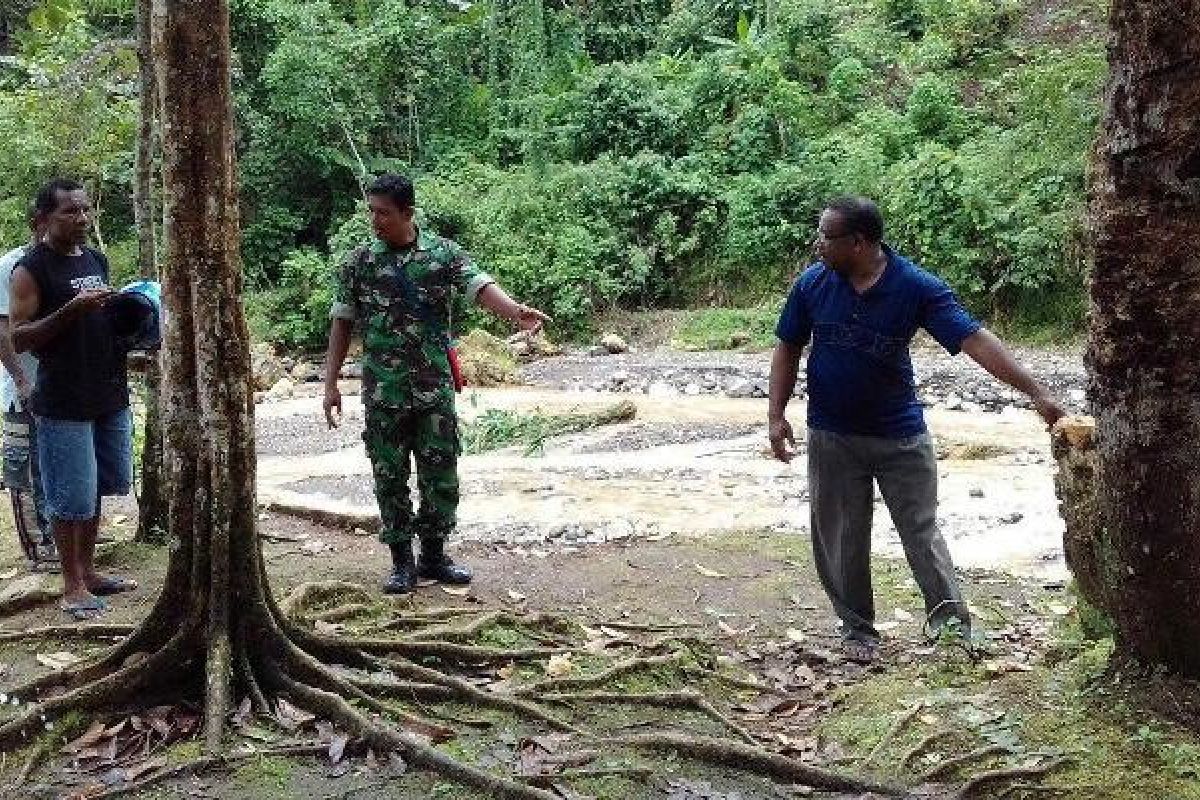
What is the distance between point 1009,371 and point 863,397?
0.65 meters

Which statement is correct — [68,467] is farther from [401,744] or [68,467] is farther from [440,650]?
[401,744]

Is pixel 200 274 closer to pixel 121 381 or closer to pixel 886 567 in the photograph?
pixel 121 381

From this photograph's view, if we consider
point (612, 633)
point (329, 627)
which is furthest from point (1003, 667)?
point (329, 627)

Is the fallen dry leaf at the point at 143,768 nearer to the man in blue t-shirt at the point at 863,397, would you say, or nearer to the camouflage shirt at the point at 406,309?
the camouflage shirt at the point at 406,309

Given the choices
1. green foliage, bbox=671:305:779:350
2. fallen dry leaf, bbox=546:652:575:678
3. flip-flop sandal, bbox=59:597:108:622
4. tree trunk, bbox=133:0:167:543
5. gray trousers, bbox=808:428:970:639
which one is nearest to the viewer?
fallen dry leaf, bbox=546:652:575:678

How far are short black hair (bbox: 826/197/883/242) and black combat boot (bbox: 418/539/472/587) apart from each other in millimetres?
2613

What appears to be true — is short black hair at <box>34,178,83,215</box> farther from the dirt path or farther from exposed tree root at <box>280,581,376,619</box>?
the dirt path

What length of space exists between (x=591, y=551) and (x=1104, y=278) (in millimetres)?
4384

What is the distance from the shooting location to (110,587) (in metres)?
5.60

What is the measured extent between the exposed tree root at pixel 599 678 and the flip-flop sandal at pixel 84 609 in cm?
211

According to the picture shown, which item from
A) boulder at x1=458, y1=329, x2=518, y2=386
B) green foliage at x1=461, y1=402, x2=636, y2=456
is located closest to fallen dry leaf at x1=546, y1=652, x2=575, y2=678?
green foliage at x1=461, y1=402, x2=636, y2=456

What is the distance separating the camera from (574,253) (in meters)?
Answer: 25.6

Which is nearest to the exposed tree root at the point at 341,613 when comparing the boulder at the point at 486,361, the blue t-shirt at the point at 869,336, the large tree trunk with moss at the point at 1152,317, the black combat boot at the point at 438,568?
the black combat boot at the point at 438,568

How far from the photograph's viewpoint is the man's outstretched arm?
4336 mm
